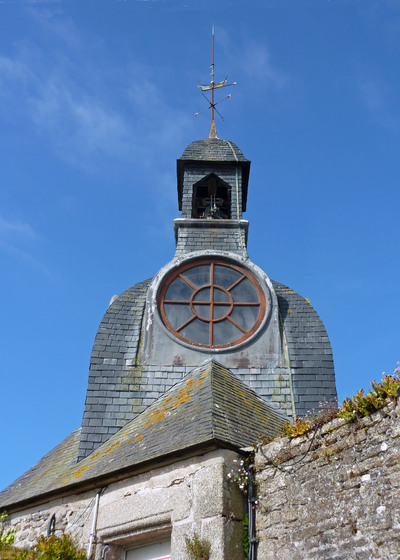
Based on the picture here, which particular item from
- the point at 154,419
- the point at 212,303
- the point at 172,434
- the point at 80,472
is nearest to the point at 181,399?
the point at 154,419

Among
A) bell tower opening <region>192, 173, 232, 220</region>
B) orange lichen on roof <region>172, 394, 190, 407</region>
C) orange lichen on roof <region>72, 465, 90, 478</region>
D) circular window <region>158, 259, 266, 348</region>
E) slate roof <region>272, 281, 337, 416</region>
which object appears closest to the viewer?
orange lichen on roof <region>72, 465, 90, 478</region>

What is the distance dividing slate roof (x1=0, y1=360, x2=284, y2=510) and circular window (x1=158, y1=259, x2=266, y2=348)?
0.87 m

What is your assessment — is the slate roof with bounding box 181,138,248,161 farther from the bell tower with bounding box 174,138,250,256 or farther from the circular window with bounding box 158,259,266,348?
the circular window with bounding box 158,259,266,348

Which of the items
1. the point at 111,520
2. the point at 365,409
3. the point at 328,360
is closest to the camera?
the point at 365,409

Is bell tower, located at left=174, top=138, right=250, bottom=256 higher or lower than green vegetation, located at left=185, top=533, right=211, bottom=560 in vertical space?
higher

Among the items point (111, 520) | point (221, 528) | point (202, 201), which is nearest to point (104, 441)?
point (111, 520)

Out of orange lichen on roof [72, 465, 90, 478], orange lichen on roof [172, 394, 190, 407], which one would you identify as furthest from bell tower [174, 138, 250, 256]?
orange lichen on roof [72, 465, 90, 478]

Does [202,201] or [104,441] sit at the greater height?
[202,201]

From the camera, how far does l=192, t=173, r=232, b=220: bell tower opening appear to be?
13.2 meters

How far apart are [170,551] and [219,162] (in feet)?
28.4

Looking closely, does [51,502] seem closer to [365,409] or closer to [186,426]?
[186,426]

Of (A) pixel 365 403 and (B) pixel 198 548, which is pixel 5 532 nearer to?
(B) pixel 198 548

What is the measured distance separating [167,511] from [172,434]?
993 millimetres

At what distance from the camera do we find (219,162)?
523 inches
